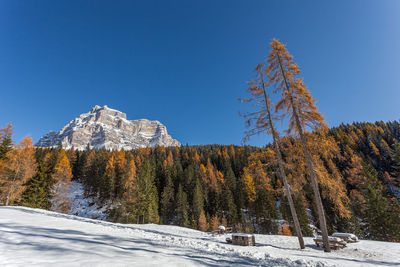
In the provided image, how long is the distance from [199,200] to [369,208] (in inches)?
1234

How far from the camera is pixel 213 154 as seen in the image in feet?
291

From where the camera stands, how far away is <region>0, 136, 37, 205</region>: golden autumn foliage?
72.6 feet

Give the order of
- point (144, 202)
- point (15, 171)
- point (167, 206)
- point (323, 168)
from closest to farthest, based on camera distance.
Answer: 1. point (323, 168)
2. point (15, 171)
3. point (144, 202)
4. point (167, 206)

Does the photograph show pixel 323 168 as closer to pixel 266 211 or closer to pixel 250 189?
pixel 250 189

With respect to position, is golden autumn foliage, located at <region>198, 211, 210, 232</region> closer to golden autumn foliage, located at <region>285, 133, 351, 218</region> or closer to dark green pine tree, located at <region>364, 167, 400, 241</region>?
dark green pine tree, located at <region>364, 167, 400, 241</region>

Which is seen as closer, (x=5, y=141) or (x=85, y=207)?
(x=5, y=141)

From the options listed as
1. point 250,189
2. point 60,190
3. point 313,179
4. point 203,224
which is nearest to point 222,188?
point 250,189

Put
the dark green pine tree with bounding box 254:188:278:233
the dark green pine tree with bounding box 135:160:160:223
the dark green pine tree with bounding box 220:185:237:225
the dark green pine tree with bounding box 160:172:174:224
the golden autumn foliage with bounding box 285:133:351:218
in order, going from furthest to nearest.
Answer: the dark green pine tree with bounding box 160:172:174:224, the dark green pine tree with bounding box 220:185:237:225, the dark green pine tree with bounding box 254:188:278:233, the dark green pine tree with bounding box 135:160:160:223, the golden autumn foliage with bounding box 285:133:351:218

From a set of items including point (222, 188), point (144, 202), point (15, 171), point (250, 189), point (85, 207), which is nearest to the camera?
point (15, 171)

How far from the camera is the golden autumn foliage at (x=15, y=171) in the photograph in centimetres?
2214

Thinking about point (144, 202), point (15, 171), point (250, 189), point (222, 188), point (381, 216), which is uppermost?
point (222, 188)

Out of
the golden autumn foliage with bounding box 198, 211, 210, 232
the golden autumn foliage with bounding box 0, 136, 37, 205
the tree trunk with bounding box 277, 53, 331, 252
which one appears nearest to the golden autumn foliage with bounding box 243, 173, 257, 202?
the golden autumn foliage with bounding box 198, 211, 210, 232

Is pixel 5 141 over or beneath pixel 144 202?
over

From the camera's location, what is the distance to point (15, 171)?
75.2ft
